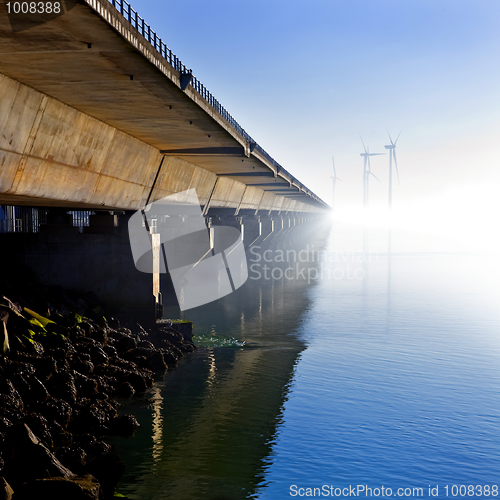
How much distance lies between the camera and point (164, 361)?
21.5m

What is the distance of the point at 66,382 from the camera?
623 inches

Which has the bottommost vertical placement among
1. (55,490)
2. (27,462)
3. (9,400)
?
(55,490)

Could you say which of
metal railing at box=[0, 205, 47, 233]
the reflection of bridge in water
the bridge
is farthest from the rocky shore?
metal railing at box=[0, 205, 47, 233]

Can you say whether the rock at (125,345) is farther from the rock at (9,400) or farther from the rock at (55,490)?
the rock at (55,490)

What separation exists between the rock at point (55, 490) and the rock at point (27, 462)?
1.59 ft

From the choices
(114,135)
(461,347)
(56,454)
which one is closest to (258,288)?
(461,347)

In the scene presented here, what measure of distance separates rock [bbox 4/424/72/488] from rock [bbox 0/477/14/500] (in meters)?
0.50

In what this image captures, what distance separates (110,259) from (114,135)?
8631 millimetres

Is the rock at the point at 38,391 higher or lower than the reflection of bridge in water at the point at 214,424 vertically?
higher

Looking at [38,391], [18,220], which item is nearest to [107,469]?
[38,391]

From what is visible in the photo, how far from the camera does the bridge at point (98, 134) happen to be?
12266 mm

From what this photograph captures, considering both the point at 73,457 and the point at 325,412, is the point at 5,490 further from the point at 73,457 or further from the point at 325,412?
the point at 325,412

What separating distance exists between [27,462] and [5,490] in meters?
1.09

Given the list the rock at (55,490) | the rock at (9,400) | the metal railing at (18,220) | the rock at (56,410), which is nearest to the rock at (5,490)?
the rock at (55,490)
